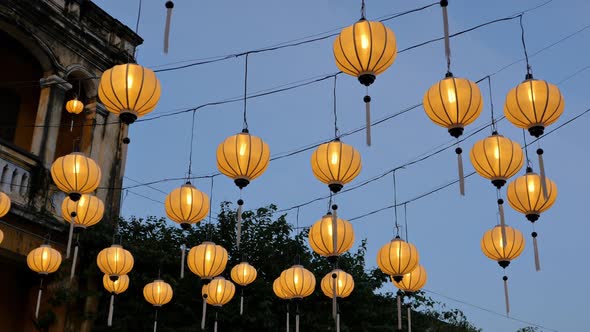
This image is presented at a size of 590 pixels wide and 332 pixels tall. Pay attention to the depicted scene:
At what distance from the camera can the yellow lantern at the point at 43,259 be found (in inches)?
390

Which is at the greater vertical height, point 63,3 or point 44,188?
point 63,3

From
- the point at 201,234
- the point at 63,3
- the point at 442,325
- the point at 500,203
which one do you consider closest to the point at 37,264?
the point at 201,234

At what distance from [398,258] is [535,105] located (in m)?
2.90

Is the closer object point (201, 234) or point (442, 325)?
point (201, 234)

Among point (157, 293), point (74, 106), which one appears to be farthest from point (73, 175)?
point (74, 106)

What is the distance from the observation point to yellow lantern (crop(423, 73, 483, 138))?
6441 millimetres

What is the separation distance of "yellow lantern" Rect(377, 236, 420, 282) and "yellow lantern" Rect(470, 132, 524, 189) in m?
1.98

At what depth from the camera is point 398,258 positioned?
28.3 feet

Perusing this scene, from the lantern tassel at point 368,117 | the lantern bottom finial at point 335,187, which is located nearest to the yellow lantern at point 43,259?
the lantern bottom finial at point 335,187

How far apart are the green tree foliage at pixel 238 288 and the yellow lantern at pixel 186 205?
2.12m

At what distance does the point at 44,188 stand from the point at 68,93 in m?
2.20

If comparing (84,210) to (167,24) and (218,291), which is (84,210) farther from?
(167,24)

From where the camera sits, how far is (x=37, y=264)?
9.90 meters

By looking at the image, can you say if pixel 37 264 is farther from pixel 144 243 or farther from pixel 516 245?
Answer: pixel 516 245
